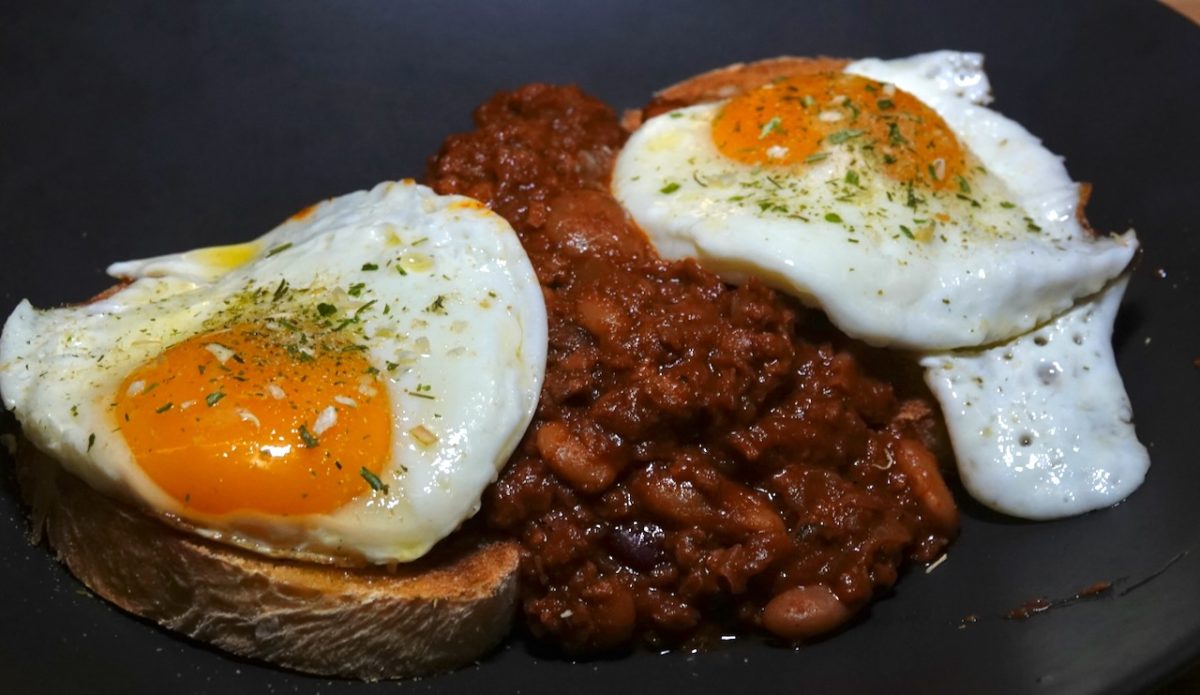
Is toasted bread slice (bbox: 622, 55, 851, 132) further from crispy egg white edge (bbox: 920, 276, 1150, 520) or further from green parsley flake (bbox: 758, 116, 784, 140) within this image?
crispy egg white edge (bbox: 920, 276, 1150, 520)

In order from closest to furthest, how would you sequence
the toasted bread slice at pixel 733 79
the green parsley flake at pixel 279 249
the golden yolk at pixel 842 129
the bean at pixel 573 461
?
the bean at pixel 573 461 → the green parsley flake at pixel 279 249 → the golden yolk at pixel 842 129 → the toasted bread slice at pixel 733 79

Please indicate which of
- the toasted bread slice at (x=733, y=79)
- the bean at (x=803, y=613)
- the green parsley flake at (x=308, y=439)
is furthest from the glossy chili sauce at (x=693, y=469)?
the toasted bread slice at (x=733, y=79)

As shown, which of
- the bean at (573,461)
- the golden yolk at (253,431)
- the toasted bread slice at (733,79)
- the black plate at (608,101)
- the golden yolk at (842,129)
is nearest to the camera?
the golden yolk at (253,431)

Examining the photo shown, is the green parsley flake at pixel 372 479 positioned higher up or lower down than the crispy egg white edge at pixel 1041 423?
higher up

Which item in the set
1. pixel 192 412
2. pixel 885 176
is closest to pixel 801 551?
pixel 885 176

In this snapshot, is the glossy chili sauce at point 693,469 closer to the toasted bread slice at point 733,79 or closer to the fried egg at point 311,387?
the fried egg at point 311,387

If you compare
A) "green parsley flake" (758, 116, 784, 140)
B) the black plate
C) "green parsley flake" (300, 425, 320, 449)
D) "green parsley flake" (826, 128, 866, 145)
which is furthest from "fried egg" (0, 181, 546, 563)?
"green parsley flake" (826, 128, 866, 145)

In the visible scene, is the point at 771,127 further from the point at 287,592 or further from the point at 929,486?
the point at 287,592

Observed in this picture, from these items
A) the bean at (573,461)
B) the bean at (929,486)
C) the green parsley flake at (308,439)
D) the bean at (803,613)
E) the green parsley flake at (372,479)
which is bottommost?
the bean at (803,613)
